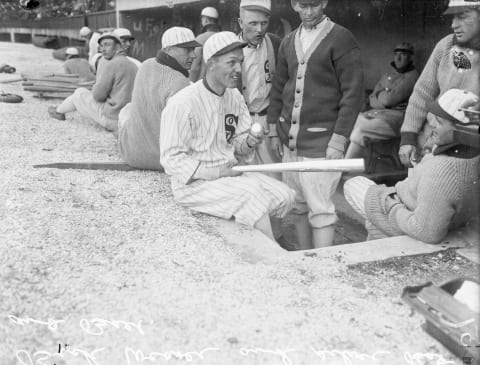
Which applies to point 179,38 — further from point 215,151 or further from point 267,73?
point 215,151

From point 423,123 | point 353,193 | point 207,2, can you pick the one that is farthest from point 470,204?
point 207,2

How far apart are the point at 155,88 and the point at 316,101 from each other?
4.53 ft

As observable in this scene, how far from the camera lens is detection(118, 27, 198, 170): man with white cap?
4133 mm

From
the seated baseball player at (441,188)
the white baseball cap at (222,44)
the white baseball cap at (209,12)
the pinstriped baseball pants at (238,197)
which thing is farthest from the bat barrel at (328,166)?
the white baseball cap at (209,12)

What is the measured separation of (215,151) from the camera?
3422mm

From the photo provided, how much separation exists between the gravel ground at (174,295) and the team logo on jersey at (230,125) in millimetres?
594

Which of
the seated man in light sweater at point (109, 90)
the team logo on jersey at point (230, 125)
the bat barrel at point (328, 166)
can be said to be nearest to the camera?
the bat barrel at point (328, 166)

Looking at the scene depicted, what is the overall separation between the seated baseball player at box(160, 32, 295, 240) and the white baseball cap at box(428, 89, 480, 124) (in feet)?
3.75

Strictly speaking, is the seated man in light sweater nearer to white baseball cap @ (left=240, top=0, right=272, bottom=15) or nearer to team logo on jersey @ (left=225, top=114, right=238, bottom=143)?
white baseball cap @ (left=240, top=0, right=272, bottom=15)

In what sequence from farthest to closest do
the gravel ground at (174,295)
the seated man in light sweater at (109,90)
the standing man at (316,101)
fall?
the seated man in light sweater at (109,90)
the standing man at (316,101)
the gravel ground at (174,295)

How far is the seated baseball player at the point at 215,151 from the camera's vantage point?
3.16 metres

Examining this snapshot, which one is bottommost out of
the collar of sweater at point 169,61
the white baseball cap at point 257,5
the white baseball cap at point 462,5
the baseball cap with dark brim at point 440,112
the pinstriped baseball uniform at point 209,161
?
the pinstriped baseball uniform at point 209,161

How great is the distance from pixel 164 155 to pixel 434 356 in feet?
6.50

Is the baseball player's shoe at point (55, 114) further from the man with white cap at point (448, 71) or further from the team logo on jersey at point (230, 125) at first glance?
the man with white cap at point (448, 71)
